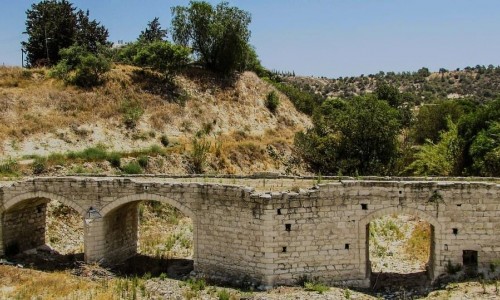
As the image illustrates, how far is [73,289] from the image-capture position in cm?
1445

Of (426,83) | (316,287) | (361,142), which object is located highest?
(426,83)

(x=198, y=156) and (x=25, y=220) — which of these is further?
(x=198, y=156)

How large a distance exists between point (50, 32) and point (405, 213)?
3105 centimetres

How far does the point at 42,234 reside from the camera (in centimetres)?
1934

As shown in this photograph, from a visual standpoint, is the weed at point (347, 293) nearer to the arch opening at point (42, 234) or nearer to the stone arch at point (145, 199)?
the stone arch at point (145, 199)

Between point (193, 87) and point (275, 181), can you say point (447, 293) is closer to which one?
point (275, 181)

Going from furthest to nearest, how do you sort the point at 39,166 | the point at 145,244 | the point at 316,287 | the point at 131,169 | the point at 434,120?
the point at 434,120 < the point at 131,169 < the point at 39,166 < the point at 145,244 < the point at 316,287

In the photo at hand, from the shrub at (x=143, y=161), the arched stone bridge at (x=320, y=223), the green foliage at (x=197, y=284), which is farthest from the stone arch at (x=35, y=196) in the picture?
the shrub at (x=143, y=161)

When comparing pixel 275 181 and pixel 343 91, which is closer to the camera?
pixel 275 181

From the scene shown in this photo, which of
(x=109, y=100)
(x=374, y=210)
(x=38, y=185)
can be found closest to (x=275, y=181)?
(x=374, y=210)

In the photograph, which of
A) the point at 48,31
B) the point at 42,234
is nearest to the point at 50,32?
the point at 48,31

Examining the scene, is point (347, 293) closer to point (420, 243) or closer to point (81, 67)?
point (420, 243)

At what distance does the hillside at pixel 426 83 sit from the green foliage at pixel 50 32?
4836cm

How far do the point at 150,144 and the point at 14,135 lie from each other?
735cm
